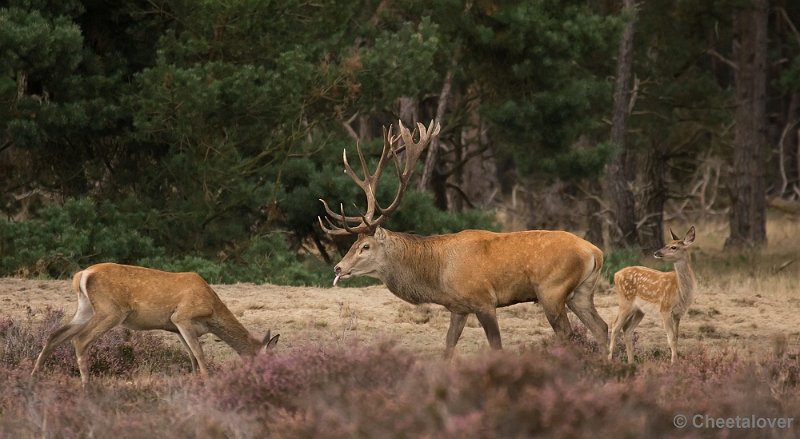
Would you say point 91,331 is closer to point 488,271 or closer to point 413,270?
point 413,270

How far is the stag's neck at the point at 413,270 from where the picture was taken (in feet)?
37.3

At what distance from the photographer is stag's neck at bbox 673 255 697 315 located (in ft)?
40.3

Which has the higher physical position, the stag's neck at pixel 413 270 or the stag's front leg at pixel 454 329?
the stag's neck at pixel 413 270

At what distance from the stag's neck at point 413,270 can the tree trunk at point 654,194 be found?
54.3 feet

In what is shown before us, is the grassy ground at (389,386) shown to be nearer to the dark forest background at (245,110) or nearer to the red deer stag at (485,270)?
the red deer stag at (485,270)

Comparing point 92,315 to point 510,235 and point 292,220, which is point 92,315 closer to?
point 510,235

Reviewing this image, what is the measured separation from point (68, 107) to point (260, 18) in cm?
311

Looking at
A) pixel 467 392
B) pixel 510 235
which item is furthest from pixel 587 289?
pixel 467 392

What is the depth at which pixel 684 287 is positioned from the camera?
487 inches

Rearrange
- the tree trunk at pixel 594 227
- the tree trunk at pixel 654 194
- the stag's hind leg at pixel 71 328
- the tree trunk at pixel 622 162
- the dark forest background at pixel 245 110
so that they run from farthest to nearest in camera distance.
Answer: the tree trunk at pixel 654 194
the tree trunk at pixel 594 227
the tree trunk at pixel 622 162
the dark forest background at pixel 245 110
the stag's hind leg at pixel 71 328

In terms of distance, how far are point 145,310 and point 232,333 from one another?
28.8 inches
